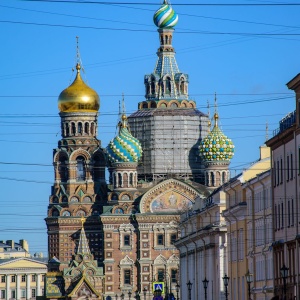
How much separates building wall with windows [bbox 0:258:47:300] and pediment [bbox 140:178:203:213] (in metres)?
44.7

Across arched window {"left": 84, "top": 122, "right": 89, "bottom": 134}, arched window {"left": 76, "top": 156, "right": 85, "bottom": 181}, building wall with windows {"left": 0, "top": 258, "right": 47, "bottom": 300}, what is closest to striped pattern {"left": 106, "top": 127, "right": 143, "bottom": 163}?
arched window {"left": 84, "top": 122, "right": 89, "bottom": 134}

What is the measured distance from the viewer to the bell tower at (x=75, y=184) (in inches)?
4658

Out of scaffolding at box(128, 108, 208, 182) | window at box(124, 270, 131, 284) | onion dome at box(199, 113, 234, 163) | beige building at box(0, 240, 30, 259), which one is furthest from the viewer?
beige building at box(0, 240, 30, 259)

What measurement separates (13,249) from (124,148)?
6349 centimetres

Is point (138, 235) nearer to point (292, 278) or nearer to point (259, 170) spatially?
point (259, 170)

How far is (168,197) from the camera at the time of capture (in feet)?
386

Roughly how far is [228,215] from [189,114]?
56.0 metres

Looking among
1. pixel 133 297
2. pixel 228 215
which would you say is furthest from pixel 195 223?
pixel 133 297

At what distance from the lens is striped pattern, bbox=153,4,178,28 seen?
404ft

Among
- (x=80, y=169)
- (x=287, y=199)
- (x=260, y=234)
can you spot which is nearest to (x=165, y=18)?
(x=80, y=169)

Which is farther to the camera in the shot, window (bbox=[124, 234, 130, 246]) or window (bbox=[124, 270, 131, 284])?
window (bbox=[124, 234, 130, 246])

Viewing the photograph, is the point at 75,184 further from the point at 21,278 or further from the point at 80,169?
the point at 21,278

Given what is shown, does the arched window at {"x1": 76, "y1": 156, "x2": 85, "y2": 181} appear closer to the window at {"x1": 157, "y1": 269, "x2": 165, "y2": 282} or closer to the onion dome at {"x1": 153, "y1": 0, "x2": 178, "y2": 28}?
the window at {"x1": 157, "y1": 269, "x2": 165, "y2": 282}

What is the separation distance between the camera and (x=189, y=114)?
403 ft
